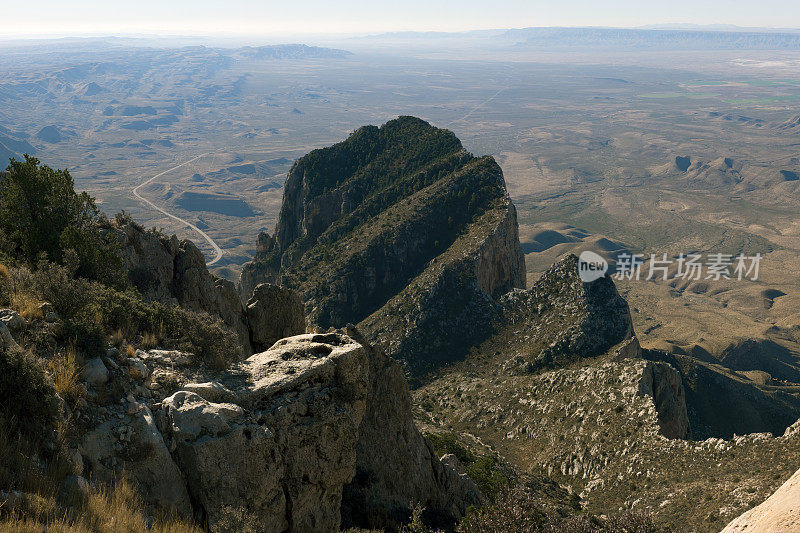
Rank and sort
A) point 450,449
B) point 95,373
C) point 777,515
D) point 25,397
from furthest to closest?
1. point 450,449
2. point 777,515
3. point 95,373
4. point 25,397

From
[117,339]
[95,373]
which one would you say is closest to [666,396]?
[117,339]

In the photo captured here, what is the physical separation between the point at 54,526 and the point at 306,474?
6.98m

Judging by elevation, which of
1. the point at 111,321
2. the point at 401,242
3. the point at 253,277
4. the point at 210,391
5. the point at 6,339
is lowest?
the point at 253,277

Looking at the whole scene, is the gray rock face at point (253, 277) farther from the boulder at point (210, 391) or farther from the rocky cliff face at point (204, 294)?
the boulder at point (210, 391)

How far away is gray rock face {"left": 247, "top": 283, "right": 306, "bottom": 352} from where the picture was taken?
2675 centimetres

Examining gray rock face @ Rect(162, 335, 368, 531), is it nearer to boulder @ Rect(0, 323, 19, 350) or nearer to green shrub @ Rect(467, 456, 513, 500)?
boulder @ Rect(0, 323, 19, 350)

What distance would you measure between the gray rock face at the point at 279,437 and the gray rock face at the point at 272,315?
934 centimetres

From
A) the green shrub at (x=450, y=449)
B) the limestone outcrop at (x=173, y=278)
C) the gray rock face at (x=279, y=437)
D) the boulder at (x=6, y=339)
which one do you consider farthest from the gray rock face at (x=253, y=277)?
the boulder at (x=6, y=339)

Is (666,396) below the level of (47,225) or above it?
below

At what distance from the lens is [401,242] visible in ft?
242

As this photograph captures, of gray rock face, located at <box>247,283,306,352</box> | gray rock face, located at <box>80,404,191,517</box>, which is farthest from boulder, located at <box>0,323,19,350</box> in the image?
gray rock face, located at <box>247,283,306,352</box>

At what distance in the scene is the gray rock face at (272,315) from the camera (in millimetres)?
26750

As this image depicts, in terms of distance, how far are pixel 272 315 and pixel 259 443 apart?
14195mm

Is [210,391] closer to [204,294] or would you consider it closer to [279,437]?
[279,437]
